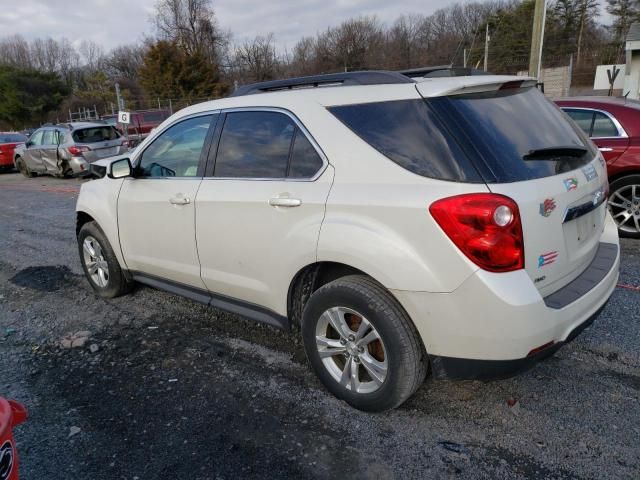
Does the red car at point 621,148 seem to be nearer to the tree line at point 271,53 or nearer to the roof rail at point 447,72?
the roof rail at point 447,72

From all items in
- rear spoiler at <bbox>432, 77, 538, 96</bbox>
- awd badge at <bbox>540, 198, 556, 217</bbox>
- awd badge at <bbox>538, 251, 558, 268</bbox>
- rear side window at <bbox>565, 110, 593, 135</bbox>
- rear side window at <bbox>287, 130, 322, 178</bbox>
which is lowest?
awd badge at <bbox>538, 251, 558, 268</bbox>

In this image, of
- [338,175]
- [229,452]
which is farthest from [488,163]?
[229,452]

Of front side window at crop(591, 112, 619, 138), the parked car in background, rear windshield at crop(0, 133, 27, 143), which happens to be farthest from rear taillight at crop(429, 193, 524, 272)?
rear windshield at crop(0, 133, 27, 143)

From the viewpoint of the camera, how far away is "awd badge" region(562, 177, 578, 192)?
253 cm

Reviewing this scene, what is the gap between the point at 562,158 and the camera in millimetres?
2623

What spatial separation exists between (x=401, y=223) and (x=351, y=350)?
816 millimetres

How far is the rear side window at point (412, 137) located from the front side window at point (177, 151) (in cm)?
129

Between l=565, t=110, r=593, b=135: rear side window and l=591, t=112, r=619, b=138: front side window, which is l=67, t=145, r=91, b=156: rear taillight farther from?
l=591, t=112, r=619, b=138: front side window

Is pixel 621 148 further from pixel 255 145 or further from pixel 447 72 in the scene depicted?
pixel 255 145

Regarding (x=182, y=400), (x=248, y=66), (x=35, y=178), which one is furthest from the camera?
(x=248, y=66)

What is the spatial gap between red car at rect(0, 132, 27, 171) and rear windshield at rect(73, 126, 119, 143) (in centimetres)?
659

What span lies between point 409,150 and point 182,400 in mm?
2008

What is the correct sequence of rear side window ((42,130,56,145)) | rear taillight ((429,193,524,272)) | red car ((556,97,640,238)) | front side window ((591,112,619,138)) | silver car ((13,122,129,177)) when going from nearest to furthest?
1. rear taillight ((429,193,524,272))
2. red car ((556,97,640,238))
3. front side window ((591,112,619,138))
4. silver car ((13,122,129,177))
5. rear side window ((42,130,56,145))

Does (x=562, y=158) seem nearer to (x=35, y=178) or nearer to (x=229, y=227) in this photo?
(x=229, y=227)
